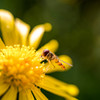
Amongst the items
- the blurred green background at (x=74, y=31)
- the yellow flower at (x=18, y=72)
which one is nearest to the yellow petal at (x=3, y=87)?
the yellow flower at (x=18, y=72)

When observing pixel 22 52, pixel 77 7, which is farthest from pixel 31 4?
pixel 22 52

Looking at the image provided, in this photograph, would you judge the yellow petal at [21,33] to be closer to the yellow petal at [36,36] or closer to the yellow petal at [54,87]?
the yellow petal at [36,36]

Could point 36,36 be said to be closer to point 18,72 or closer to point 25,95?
point 18,72

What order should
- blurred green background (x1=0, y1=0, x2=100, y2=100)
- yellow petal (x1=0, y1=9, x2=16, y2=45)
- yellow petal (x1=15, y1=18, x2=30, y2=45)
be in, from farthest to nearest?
blurred green background (x1=0, y1=0, x2=100, y2=100) → yellow petal (x1=15, y1=18, x2=30, y2=45) → yellow petal (x1=0, y1=9, x2=16, y2=45)

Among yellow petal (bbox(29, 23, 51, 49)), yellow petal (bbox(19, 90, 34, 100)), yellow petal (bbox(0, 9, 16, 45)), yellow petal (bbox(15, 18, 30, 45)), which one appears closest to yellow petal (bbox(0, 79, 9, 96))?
yellow petal (bbox(19, 90, 34, 100))

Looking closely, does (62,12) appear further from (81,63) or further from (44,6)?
(81,63)

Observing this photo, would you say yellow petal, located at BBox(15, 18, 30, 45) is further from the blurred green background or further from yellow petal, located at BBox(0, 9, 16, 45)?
the blurred green background
